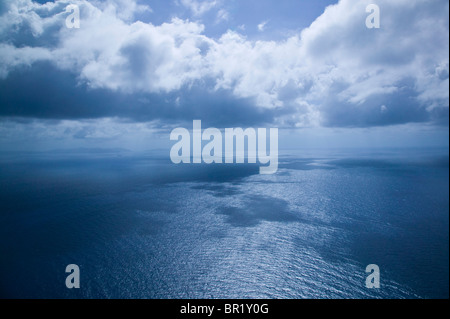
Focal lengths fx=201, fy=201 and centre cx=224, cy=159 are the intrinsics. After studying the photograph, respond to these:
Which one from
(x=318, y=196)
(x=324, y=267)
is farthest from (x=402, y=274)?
(x=318, y=196)

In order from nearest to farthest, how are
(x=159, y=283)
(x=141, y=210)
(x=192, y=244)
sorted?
(x=159, y=283)
(x=192, y=244)
(x=141, y=210)

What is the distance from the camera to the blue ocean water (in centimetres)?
3859

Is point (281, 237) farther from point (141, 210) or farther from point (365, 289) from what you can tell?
point (141, 210)

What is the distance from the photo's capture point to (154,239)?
56031 millimetres

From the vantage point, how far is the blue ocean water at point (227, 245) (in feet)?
127

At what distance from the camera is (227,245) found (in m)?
54.1

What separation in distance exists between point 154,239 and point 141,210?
25.7 meters

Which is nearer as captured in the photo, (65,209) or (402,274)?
(402,274)
